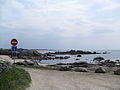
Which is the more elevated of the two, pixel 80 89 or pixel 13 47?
pixel 13 47

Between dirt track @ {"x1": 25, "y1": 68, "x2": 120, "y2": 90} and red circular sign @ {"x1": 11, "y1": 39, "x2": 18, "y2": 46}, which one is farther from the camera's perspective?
red circular sign @ {"x1": 11, "y1": 39, "x2": 18, "y2": 46}

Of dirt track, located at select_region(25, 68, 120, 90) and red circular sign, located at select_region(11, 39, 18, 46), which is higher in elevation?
red circular sign, located at select_region(11, 39, 18, 46)

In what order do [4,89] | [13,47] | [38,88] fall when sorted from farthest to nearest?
[13,47], [38,88], [4,89]

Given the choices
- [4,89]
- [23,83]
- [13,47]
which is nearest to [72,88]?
[23,83]

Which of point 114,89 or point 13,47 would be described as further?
point 13,47

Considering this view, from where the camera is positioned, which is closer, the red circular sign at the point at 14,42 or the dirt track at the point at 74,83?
the dirt track at the point at 74,83

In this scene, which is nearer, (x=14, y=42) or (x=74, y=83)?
(x=74, y=83)

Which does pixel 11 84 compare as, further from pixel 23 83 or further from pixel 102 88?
pixel 102 88

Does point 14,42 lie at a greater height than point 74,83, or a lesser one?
greater

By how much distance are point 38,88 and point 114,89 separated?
13.4 ft

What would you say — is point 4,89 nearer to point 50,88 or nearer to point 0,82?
point 0,82

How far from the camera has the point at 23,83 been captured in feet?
39.0

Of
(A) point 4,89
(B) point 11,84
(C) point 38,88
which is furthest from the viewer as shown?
(C) point 38,88

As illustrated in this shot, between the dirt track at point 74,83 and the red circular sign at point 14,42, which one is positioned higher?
the red circular sign at point 14,42
